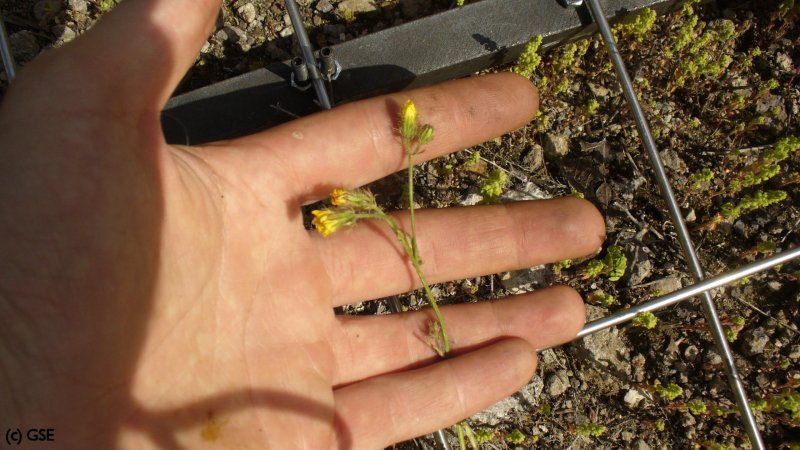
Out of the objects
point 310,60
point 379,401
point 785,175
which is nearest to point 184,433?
point 379,401

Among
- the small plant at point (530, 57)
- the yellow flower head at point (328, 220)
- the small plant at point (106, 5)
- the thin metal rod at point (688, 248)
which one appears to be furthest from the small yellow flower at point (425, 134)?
the small plant at point (106, 5)

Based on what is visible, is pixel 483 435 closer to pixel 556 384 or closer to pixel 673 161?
pixel 556 384

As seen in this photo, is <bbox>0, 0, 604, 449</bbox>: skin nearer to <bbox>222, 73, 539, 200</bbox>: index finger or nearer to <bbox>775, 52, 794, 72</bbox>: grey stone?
<bbox>222, 73, 539, 200</bbox>: index finger

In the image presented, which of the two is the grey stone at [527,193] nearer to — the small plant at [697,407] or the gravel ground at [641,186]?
the gravel ground at [641,186]

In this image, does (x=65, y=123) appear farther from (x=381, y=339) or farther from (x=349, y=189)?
(x=381, y=339)

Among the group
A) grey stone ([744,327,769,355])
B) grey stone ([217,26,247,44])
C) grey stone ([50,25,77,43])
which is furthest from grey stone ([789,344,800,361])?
grey stone ([50,25,77,43])

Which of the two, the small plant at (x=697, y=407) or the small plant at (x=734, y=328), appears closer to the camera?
the small plant at (x=697, y=407)

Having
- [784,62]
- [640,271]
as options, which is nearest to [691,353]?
[640,271]
